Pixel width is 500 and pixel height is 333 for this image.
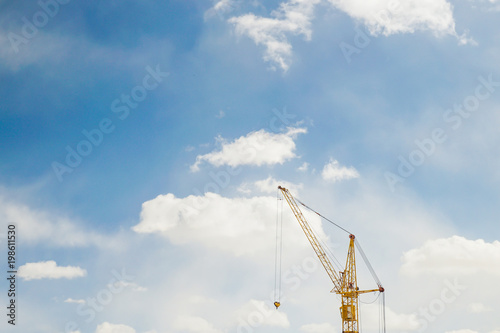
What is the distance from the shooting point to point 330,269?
125m

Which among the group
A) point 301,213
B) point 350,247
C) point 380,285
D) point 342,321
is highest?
point 301,213

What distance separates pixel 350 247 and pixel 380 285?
599 inches

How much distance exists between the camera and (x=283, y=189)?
124562mm

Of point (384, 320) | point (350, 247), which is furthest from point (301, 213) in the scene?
point (384, 320)

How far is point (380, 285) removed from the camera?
423 feet

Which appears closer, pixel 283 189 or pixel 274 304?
pixel 274 304

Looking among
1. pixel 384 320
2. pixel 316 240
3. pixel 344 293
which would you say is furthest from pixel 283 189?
pixel 384 320

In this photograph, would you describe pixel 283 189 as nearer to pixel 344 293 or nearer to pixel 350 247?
pixel 350 247

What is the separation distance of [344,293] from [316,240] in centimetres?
1713

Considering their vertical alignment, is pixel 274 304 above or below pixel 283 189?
below

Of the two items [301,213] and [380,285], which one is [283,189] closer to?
[301,213]

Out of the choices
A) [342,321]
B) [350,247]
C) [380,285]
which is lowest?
[342,321]

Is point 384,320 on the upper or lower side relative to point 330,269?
lower

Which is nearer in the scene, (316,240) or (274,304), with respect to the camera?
(274,304)
